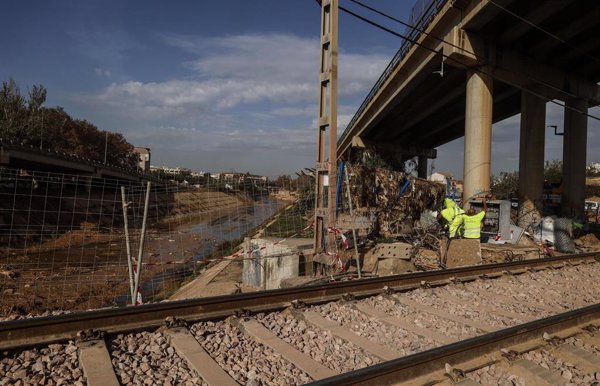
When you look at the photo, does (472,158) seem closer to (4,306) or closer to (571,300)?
(571,300)

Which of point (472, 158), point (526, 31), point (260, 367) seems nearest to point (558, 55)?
point (526, 31)

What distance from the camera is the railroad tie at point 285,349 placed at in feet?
13.3

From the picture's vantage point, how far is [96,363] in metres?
3.93

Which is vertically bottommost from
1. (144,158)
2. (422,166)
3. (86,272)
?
(86,272)

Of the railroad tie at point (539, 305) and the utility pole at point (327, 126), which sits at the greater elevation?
the utility pole at point (327, 126)

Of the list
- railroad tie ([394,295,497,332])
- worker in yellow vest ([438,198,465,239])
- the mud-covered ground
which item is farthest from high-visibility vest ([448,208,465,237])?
the mud-covered ground

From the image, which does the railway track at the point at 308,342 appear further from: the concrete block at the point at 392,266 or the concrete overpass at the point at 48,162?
the concrete overpass at the point at 48,162

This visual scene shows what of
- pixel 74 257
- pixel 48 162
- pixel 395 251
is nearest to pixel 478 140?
pixel 395 251

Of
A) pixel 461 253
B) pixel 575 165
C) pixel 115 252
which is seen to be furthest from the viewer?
pixel 575 165

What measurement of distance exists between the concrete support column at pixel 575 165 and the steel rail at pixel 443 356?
88.4 feet

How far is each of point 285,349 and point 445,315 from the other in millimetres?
2663

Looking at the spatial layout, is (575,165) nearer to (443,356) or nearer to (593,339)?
(593,339)

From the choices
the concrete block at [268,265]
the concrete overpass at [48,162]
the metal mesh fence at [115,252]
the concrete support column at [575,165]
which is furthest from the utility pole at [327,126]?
the concrete overpass at [48,162]

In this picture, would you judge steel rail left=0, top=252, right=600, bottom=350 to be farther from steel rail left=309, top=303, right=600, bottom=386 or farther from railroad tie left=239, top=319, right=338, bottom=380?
steel rail left=309, top=303, right=600, bottom=386
